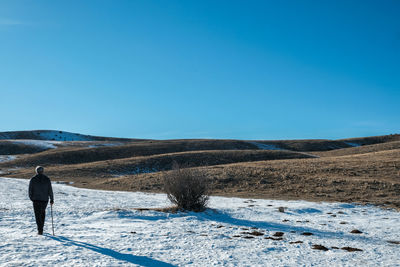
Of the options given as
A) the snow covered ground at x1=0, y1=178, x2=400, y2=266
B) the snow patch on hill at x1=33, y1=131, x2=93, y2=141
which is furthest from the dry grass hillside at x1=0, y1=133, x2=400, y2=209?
the snow patch on hill at x1=33, y1=131, x2=93, y2=141

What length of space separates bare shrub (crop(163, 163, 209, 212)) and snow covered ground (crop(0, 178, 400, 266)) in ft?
3.05

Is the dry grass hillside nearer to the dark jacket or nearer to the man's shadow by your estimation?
the dark jacket

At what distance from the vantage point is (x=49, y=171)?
45312 millimetres

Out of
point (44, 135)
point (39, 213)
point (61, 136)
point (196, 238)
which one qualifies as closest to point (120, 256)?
point (196, 238)

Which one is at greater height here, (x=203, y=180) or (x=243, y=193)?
(x=203, y=180)

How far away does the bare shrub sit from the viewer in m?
18.5

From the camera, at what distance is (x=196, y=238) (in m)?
11.9

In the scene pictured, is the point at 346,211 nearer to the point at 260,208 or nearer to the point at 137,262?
the point at 260,208

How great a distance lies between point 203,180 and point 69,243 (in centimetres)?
972

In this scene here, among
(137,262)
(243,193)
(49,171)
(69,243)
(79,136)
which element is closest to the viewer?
(137,262)

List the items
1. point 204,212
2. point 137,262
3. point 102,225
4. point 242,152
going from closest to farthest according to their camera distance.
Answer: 1. point 137,262
2. point 102,225
3. point 204,212
4. point 242,152

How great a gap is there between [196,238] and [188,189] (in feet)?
21.8

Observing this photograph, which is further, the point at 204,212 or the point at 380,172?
the point at 380,172

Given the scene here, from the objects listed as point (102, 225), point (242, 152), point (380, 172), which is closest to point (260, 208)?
point (102, 225)
